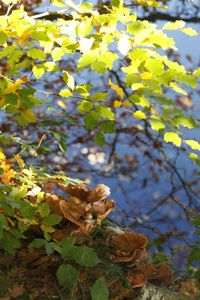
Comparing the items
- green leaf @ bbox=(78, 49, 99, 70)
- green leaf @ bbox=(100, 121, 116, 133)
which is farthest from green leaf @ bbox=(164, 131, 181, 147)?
green leaf @ bbox=(78, 49, 99, 70)

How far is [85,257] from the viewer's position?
2609mm

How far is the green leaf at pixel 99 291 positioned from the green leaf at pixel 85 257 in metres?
0.12

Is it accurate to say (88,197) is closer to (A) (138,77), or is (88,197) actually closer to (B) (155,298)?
(B) (155,298)

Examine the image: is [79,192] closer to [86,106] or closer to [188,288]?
[86,106]

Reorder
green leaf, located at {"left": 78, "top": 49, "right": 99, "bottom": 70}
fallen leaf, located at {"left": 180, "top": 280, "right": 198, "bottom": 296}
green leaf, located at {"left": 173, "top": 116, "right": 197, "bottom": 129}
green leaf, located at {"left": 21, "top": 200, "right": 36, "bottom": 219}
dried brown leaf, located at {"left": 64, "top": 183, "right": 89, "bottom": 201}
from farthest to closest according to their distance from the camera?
1. fallen leaf, located at {"left": 180, "top": 280, "right": 198, "bottom": 296}
2. dried brown leaf, located at {"left": 64, "top": 183, "right": 89, "bottom": 201}
3. green leaf, located at {"left": 21, "top": 200, "right": 36, "bottom": 219}
4. green leaf, located at {"left": 173, "top": 116, "right": 197, "bottom": 129}
5. green leaf, located at {"left": 78, "top": 49, "right": 99, "bottom": 70}

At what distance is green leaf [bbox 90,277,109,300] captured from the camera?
8.12ft

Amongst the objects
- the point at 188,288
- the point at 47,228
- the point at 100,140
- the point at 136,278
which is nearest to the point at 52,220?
the point at 47,228

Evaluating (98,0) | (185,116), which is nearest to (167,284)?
(185,116)

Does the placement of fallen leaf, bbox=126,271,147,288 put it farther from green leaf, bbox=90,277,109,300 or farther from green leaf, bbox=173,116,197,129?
green leaf, bbox=173,116,197,129

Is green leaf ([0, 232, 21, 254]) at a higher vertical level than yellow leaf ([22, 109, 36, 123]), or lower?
lower

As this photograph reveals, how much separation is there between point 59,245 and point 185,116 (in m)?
1.04

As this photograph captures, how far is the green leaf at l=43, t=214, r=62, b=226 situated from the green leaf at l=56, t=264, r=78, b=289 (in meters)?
0.24

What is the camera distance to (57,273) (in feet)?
8.38

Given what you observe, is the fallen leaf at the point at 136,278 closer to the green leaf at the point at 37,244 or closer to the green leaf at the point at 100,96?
the green leaf at the point at 37,244
